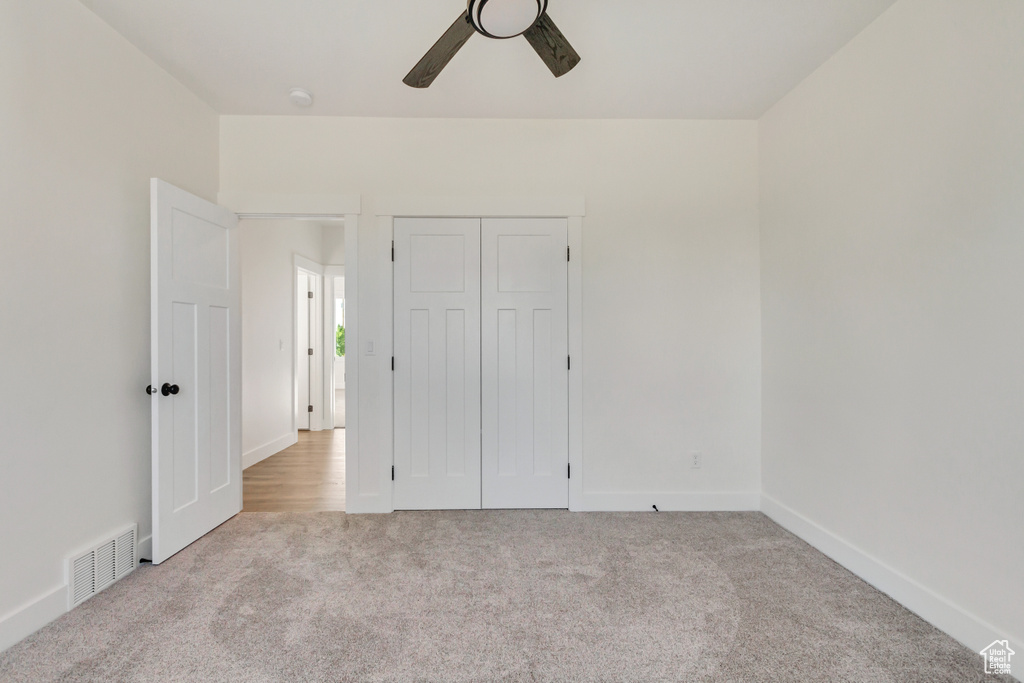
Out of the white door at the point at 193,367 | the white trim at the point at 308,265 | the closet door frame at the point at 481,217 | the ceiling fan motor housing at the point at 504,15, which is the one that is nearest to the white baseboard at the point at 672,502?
the closet door frame at the point at 481,217

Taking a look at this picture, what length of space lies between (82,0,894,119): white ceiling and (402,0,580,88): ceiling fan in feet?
1.25

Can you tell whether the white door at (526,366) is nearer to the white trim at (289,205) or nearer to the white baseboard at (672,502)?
the white baseboard at (672,502)

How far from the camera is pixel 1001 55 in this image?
1.49m

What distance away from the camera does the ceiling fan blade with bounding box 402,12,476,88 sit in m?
1.47

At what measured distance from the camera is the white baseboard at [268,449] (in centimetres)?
380

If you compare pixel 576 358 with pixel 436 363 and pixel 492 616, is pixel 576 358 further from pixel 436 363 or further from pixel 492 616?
pixel 492 616

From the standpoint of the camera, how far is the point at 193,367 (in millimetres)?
2334

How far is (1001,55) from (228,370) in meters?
3.78

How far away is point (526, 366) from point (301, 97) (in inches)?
82.0

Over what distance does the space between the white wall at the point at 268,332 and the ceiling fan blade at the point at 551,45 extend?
298cm

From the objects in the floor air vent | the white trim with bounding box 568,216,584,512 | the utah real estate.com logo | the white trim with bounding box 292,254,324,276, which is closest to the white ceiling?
the white trim with bounding box 568,216,584,512

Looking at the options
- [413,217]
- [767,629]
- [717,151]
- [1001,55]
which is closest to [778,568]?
[767,629]

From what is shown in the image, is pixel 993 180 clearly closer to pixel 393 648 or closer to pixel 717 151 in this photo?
pixel 717 151

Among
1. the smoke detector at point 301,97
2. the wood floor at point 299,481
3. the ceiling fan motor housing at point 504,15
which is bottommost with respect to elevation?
the wood floor at point 299,481
